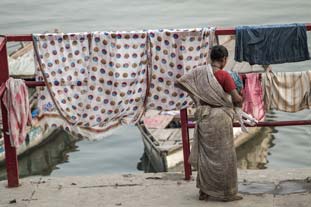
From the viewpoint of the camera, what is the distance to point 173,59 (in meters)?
7.23

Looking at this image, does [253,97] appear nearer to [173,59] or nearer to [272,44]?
[272,44]

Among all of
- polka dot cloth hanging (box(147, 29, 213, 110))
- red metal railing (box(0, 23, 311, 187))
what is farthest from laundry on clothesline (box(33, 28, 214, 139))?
red metal railing (box(0, 23, 311, 187))

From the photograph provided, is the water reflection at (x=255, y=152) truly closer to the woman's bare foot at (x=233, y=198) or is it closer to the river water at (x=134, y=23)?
the river water at (x=134, y=23)

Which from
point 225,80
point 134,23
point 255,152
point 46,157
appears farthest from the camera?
point 134,23

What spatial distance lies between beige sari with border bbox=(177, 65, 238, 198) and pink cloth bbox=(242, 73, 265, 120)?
53 centimetres

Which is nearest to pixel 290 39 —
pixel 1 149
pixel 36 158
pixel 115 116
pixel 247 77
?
pixel 247 77

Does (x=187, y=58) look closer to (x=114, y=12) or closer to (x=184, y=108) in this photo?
(x=184, y=108)

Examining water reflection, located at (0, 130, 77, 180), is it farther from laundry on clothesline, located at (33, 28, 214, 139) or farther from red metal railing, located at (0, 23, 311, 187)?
laundry on clothesline, located at (33, 28, 214, 139)

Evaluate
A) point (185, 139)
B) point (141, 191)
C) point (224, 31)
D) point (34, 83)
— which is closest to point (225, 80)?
point (224, 31)

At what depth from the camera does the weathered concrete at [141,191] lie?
22.7 ft

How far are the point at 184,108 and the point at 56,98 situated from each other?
1145 mm

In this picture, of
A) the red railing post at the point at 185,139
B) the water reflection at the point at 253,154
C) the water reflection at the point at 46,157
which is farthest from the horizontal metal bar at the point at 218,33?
the water reflection at the point at 46,157

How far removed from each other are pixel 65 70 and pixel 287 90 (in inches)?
78.0

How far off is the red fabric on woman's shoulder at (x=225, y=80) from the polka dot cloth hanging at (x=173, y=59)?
588 mm
